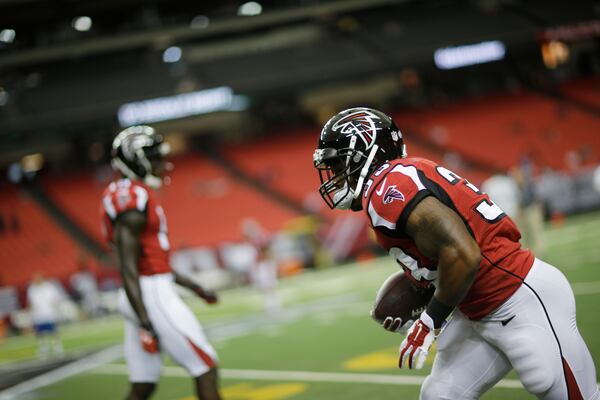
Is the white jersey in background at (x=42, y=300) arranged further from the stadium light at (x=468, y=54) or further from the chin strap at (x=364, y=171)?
the stadium light at (x=468, y=54)

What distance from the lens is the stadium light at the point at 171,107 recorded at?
75.6 feet

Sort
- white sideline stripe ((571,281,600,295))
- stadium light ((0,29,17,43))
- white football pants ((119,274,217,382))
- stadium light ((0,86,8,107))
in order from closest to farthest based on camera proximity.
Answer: white football pants ((119,274,217,382)), white sideline stripe ((571,281,600,295)), stadium light ((0,29,17,43)), stadium light ((0,86,8,107))

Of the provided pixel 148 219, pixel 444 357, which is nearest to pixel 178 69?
pixel 148 219

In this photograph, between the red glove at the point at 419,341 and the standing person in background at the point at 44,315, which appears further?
the standing person in background at the point at 44,315

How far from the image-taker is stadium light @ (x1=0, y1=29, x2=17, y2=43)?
73.7 ft

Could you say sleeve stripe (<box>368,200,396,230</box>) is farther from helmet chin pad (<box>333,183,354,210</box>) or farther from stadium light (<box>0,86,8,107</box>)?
stadium light (<box>0,86,8,107</box>)

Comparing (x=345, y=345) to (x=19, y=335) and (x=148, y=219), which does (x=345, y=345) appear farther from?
(x=19, y=335)

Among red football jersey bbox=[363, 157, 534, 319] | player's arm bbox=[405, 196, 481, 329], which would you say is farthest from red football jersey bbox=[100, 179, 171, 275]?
player's arm bbox=[405, 196, 481, 329]

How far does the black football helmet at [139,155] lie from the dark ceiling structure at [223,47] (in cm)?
1934

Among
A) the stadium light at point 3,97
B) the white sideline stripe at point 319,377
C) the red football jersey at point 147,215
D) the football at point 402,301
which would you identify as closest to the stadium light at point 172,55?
the stadium light at point 3,97

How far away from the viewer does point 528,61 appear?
26516 mm

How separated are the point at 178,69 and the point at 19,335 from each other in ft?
36.6

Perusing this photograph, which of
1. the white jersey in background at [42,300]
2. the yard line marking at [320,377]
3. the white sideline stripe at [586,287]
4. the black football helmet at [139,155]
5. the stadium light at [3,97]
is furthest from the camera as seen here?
the stadium light at [3,97]

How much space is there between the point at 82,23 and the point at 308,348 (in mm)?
19091
